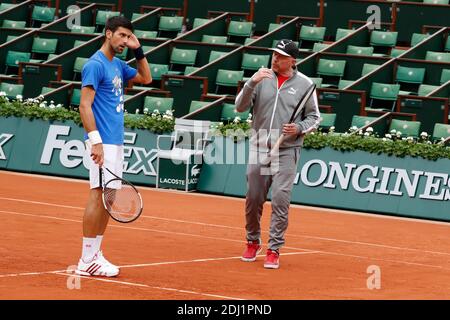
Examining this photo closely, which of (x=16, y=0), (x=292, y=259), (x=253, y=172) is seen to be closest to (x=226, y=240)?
(x=292, y=259)

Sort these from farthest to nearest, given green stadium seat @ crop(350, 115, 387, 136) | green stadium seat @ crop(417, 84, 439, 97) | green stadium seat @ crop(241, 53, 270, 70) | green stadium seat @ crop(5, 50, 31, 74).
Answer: green stadium seat @ crop(5, 50, 31, 74), green stadium seat @ crop(241, 53, 270, 70), green stadium seat @ crop(417, 84, 439, 97), green stadium seat @ crop(350, 115, 387, 136)

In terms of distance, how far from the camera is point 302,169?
63.4 ft

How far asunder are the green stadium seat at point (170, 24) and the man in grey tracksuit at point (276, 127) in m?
15.2

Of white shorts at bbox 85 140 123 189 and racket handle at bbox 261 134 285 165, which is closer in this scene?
white shorts at bbox 85 140 123 189

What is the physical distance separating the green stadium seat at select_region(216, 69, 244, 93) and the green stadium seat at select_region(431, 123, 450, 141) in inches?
186

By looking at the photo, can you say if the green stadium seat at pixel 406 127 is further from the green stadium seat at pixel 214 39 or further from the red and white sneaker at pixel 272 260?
the red and white sneaker at pixel 272 260

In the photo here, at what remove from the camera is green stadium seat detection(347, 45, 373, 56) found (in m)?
23.9

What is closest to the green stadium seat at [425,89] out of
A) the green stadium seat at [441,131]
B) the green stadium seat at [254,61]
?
the green stadium seat at [441,131]

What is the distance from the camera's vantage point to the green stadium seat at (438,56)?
23.0 meters

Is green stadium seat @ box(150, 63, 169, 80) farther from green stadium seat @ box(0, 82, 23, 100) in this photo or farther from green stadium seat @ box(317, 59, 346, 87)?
green stadium seat @ box(317, 59, 346, 87)

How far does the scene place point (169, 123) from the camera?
67.3 feet

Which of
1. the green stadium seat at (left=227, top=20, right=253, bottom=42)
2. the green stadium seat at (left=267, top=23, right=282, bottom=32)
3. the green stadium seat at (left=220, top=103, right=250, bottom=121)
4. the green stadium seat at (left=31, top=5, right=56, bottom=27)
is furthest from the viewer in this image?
the green stadium seat at (left=31, top=5, right=56, bottom=27)

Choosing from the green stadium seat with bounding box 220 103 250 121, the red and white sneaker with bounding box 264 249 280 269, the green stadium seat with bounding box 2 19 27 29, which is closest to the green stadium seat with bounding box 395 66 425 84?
the green stadium seat with bounding box 220 103 250 121

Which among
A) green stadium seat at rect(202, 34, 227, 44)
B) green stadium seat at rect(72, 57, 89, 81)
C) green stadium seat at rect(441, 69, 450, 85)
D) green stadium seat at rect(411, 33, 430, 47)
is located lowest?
green stadium seat at rect(72, 57, 89, 81)
